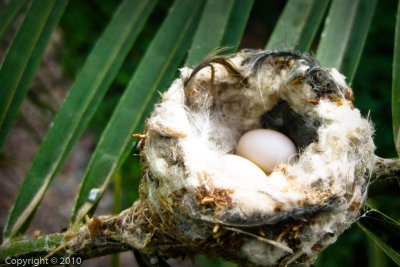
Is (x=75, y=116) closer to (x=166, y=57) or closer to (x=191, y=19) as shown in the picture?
(x=166, y=57)


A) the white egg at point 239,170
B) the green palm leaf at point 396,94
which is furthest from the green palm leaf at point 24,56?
the green palm leaf at point 396,94

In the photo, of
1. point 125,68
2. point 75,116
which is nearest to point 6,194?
point 125,68

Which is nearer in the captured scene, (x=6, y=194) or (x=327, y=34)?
(x=327, y=34)

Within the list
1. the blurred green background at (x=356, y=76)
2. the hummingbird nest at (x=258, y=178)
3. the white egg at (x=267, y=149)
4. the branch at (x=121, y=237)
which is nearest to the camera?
the hummingbird nest at (x=258, y=178)

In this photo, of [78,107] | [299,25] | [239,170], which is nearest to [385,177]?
[239,170]

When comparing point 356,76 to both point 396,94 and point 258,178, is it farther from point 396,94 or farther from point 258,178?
point 258,178

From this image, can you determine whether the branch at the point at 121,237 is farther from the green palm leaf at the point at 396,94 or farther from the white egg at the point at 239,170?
the white egg at the point at 239,170
